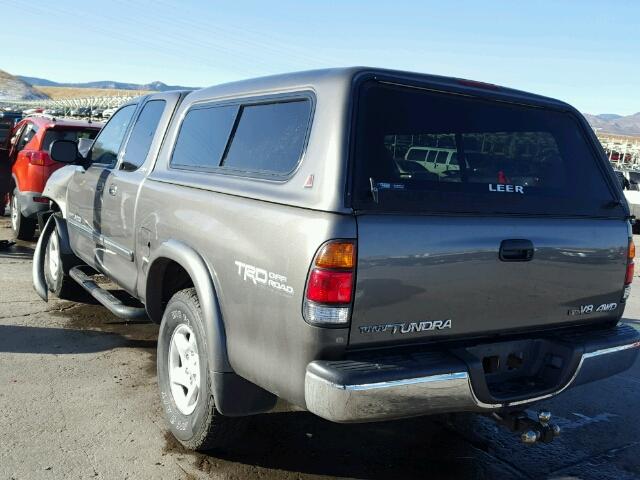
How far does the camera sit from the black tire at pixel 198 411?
3.30 metres

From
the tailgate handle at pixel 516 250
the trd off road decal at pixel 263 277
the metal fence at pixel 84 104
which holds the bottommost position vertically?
the trd off road decal at pixel 263 277

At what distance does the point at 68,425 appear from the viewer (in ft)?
12.5

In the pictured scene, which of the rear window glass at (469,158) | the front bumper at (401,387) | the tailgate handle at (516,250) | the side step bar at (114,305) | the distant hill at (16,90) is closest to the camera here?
the front bumper at (401,387)

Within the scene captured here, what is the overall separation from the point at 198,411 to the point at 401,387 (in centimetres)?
124

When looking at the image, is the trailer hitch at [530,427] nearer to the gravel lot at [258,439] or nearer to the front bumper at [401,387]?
the front bumper at [401,387]

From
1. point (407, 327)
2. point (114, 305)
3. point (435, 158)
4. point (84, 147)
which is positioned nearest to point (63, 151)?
point (84, 147)

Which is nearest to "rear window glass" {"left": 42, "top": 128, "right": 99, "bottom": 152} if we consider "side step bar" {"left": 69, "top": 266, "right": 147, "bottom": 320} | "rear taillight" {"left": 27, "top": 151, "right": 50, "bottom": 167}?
"rear taillight" {"left": 27, "top": 151, "right": 50, "bottom": 167}

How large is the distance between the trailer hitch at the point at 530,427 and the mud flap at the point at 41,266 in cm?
402

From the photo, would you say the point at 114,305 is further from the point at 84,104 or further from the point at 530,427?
the point at 84,104

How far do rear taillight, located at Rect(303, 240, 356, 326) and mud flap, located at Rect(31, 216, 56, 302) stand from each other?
3726 millimetres

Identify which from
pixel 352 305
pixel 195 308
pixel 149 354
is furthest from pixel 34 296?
pixel 352 305

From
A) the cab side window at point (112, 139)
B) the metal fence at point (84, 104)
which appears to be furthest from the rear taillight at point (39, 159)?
the metal fence at point (84, 104)

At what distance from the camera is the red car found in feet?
27.2

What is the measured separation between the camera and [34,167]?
27.2 feet
